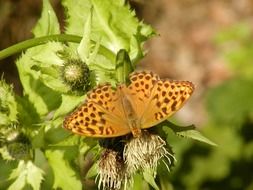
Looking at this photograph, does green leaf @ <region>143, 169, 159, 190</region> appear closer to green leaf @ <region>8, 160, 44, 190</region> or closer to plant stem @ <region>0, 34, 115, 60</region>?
green leaf @ <region>8, 160, 44, 190</region>

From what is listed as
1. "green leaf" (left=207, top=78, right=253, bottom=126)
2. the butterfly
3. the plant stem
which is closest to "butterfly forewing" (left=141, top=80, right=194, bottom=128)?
the butterfly

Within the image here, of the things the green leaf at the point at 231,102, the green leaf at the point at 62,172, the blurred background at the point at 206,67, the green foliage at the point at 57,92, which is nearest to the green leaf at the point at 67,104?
the green foliage at the point at 57,92

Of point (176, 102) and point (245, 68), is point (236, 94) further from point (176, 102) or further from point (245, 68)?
point (176, 102)

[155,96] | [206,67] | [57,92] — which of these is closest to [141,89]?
[155,96]

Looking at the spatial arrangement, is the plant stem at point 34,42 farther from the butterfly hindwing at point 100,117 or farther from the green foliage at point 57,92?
the butterfly hindwing at point 100,117

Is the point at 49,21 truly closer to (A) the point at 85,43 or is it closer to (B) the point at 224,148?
(A) the point at 85,43

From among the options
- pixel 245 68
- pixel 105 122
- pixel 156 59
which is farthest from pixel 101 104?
pixel 156 59
